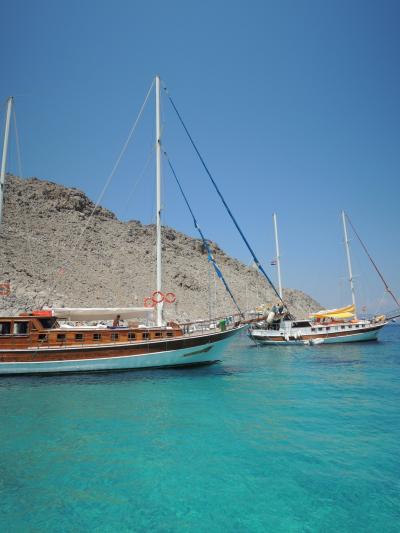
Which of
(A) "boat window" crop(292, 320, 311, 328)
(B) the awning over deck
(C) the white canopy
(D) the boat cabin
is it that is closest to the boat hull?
(A) "boat window" crop(292, 320, 311, 328)

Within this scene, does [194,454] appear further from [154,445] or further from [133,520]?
[133,520]

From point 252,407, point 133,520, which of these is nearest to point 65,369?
point 252,407

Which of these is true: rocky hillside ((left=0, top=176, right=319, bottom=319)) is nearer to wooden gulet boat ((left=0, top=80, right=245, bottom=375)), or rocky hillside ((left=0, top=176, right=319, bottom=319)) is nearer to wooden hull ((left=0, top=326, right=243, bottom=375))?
wooden gulet boat ((left=0, top=80, right=245, bottom=375))

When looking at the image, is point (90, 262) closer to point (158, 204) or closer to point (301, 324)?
point (301, 324)

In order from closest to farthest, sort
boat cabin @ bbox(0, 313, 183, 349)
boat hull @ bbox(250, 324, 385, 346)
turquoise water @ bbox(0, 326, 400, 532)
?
turquoise water @ bbox(0, 326, 400, 532), boat cabin @ bbox(0, 313, 183, 349), boat hull @ bbox(250, 324, 385, 346)

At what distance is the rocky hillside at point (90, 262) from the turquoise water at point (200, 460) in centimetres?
3770

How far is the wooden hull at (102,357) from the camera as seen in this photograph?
17.7 meters

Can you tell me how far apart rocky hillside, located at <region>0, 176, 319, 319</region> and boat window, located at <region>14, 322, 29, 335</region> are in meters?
28.5

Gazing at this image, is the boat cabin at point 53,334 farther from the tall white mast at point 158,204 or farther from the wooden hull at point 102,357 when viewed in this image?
the tall white mast at point 158,204

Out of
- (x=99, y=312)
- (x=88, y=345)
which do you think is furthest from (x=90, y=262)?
(x=88, y=345)

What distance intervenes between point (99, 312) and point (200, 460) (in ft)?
44.7

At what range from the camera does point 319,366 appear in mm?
22484

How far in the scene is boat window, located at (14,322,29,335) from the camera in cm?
1791

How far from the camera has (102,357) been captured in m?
18.0
